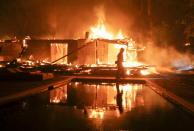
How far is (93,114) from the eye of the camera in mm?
7512

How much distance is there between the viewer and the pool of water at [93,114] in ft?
20.6

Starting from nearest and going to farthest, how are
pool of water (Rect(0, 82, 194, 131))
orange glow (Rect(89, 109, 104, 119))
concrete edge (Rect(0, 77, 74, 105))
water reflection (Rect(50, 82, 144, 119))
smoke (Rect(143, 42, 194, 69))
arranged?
pool of water (Rect(0, 82, 194, 131)), orange glow (Rect(89, 109, 104, 119)), water reflection (Rect(50, 82, 144, 119)), concrete edge (Rect(0, 77, 74, 105)), smoke (Rect(143, 42, 194, 69))

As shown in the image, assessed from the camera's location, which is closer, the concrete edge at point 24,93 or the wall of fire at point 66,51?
the concrete edge at point 24,93

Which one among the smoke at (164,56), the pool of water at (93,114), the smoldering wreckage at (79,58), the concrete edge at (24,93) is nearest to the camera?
the pool of water at (93,114)

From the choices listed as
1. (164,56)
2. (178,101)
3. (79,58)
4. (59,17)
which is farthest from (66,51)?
(178,101)

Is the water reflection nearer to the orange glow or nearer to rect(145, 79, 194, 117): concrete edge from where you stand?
the orange glow

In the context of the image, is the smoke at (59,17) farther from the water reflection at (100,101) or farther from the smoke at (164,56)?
the water reflection at (100,101)

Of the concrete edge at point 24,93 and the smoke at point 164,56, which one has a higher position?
the smoke at point 164,56

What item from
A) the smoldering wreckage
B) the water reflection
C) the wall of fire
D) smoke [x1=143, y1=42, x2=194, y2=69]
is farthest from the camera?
smoke [x1=143, y1=42, x2=194, y2=69]

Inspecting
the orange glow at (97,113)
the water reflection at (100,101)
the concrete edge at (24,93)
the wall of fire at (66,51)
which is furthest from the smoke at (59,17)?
the orange glow at (97,113)

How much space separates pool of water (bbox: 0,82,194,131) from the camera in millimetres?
6281

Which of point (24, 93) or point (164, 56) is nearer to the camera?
point (24, 93)

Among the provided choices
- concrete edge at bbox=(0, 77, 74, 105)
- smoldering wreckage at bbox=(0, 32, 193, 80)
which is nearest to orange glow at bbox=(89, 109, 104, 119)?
concrete edge at bbox=(0, 77, 74, 105)

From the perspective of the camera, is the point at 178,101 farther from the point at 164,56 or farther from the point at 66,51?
the point at 164,56
